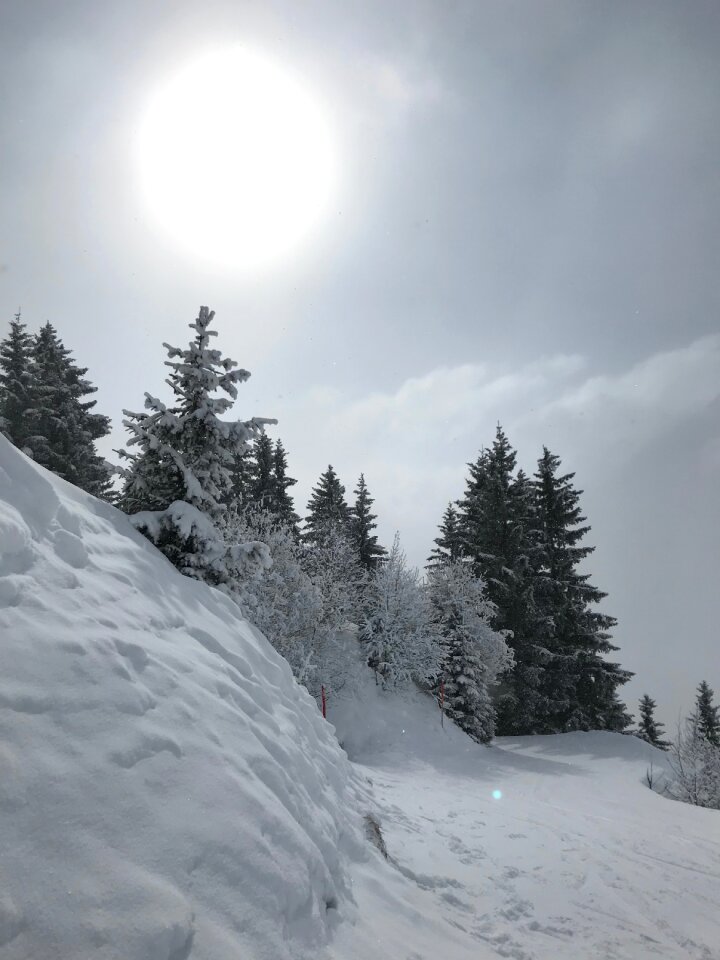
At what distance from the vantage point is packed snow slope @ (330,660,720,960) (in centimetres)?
544

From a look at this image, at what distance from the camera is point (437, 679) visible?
2152 centimetres

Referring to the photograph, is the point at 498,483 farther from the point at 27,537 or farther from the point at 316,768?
the point at 27,537

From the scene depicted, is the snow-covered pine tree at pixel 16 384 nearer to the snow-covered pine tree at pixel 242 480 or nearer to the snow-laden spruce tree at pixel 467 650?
the snow-covered pine tree at pixel 242 480

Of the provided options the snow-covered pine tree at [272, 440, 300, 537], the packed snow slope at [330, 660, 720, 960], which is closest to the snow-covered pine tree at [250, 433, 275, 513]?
the snow-covered pine tree at [272, 440, 300, 537]

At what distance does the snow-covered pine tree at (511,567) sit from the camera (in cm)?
2566

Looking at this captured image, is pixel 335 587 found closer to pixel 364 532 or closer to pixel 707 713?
pixel 364 532

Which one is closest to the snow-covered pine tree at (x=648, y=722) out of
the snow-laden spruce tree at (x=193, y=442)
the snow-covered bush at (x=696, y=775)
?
the snow-covered bush at (x=696, y=775)

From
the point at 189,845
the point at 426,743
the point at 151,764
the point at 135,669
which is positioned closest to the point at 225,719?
the point at 135,669

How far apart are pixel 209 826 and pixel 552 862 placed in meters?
6.14

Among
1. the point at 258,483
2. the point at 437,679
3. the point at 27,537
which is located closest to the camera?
the point at 27,537

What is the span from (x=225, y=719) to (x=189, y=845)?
5.47 ft

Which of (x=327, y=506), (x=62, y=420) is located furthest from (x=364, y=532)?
(x=62, y=420)

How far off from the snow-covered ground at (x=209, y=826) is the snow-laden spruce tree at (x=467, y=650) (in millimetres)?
11185

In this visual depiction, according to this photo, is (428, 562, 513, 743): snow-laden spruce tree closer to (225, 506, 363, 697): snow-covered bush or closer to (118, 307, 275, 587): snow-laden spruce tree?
(225, 506, 363, 697): snow-covered bush
